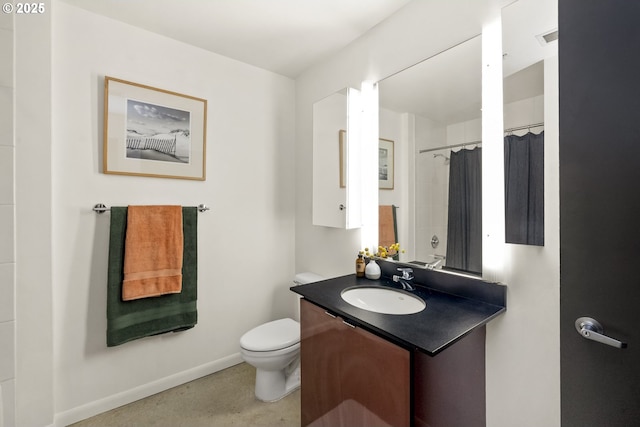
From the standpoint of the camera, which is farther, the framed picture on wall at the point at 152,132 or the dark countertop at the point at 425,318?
the framed picture on wall at the point at 152,132

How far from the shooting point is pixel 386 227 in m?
1.79

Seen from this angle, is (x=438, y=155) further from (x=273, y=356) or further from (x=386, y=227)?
(x=273, y=356)

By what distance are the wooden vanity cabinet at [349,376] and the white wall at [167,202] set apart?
1015mm

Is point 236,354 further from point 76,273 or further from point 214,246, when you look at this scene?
point 76,273

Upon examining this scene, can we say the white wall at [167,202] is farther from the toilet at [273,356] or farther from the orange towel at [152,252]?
the toilet at [273,356]

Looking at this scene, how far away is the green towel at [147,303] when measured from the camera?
1.72 metres

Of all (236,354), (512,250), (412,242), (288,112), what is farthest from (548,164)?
(236,354)

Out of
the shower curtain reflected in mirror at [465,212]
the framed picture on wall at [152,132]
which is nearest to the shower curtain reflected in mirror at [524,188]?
the shower curtain reflected in mirror at [465,212]

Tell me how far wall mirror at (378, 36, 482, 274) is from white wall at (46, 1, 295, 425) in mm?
1090

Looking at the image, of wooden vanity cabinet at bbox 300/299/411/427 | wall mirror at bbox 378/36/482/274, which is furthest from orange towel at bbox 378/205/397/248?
wooden vanity cabinet at bbox 300/299/411/427

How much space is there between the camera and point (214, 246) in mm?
2158

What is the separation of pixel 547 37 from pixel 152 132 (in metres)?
2.17

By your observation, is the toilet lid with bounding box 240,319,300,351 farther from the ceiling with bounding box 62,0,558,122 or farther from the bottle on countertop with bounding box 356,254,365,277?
the ceiling with bounding box 62,0,558,122

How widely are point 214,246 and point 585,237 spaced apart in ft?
6.92
